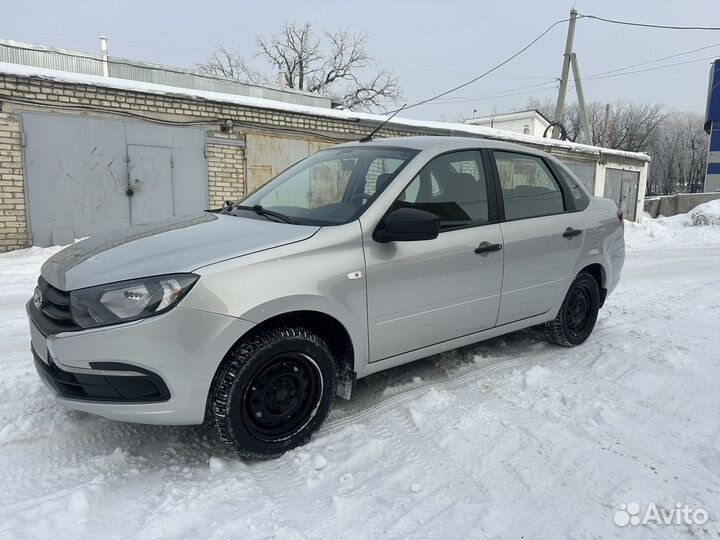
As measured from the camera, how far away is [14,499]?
2.25m

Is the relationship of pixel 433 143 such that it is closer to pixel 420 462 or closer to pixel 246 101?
pixel 420 462

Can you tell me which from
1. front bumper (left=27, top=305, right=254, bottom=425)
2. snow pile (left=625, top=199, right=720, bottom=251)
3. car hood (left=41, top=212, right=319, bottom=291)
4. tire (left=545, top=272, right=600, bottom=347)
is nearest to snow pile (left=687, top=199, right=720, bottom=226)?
snow pile (left=625, top=199, right=720, bottom=251)

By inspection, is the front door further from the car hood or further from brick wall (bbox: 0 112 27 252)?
brick wall (bbox: 0 112 27 252)

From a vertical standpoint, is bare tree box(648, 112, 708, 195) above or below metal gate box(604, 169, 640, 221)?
above

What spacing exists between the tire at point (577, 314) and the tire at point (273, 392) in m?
2.29

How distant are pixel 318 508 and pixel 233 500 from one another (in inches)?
15.2

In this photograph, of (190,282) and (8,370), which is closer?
(190,282)

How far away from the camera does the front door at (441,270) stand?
2922mm

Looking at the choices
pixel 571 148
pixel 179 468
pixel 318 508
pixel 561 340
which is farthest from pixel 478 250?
pixel 571 148

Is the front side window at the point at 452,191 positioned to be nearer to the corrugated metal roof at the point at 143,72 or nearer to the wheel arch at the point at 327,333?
the wheel arch at the point at 327,333

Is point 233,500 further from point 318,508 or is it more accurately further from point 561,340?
point 561,340

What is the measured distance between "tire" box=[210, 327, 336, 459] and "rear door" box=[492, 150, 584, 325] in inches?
61.5

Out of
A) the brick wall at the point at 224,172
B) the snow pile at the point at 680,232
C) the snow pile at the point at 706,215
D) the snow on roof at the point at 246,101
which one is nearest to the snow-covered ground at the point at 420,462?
the snow on roof at the point at 246,101

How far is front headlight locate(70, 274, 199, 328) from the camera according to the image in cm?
226
